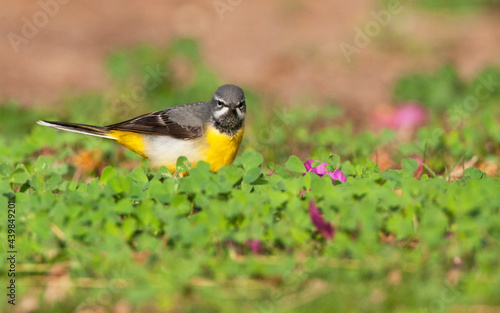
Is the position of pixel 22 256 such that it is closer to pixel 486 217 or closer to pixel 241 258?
pixel 241 258

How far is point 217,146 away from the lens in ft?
19.6

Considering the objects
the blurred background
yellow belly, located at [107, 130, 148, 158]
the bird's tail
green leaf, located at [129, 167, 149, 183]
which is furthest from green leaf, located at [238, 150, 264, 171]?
the blurred background

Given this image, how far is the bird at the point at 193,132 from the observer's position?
600cm

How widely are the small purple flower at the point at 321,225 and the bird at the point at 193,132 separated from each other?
6.05 ft

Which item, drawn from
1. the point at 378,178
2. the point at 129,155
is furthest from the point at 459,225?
the point at 129,155

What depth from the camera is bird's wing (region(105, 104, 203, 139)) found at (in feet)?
19.9

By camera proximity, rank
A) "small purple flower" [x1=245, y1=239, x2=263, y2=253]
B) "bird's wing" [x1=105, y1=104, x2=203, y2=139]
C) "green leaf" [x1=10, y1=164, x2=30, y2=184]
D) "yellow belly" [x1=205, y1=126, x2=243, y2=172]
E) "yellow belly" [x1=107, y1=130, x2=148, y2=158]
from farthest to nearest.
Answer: "yellow belly" [x1=107, y1=130, x2=148, y2=158], "bird's wing" [x1=105, y1=104, x2=203, y2=139], "yellow belly" [x1=205, y1=126, x2=243, y2=172], "green leaf" [x1=10, y1=164, x2=30, y2=184], "small purple flower" [x1=245, y1=239, x2=263, y2=253]

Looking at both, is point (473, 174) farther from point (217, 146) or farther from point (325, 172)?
point (217, 146)

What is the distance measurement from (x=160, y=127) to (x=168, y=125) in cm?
9

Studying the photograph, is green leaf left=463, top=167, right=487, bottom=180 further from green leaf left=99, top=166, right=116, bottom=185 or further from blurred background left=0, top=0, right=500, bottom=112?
blurred background left=0, top=0, right=500, bottom=112

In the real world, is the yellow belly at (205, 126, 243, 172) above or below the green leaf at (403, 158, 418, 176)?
above

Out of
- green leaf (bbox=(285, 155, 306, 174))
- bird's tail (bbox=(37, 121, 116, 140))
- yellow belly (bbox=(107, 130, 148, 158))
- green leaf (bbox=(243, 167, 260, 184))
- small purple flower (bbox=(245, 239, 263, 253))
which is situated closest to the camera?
small purple flower (bbox=(245, 239, 263, 253))

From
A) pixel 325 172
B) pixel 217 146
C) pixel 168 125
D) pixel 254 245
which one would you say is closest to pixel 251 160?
pixel 325 172

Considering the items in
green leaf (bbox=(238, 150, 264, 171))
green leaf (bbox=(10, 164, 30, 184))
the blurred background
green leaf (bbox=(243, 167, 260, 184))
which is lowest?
green leaf (bbox=(10, 164, 30, 184))
